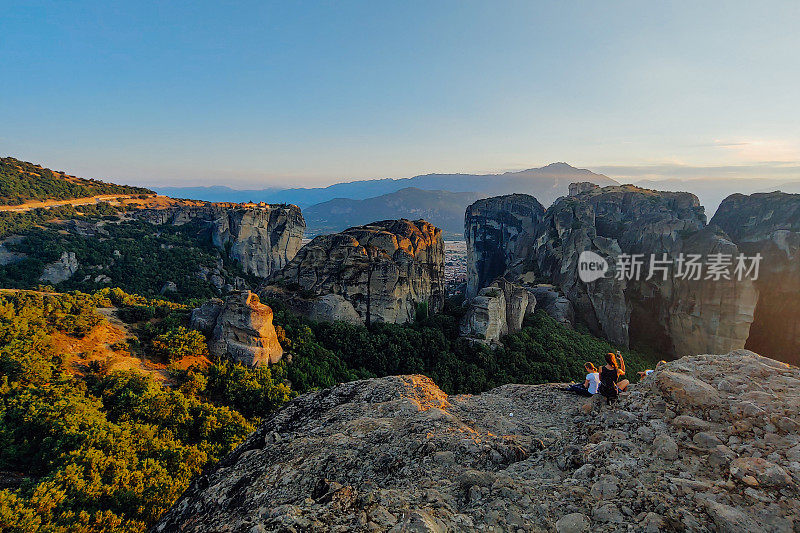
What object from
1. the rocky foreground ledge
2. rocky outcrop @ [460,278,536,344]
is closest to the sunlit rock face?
rocky outcrop @ [460,278,536,344]

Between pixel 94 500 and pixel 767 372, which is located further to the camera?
pixel 94 500

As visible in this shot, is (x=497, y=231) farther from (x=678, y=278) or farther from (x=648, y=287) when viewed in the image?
(x=678, y=278)

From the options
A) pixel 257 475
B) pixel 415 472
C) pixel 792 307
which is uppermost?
pixel 415 472

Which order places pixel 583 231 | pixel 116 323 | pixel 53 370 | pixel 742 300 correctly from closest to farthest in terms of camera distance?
pixel 53 370, pixel 116 323, pixel 742 300, pixel 583 231

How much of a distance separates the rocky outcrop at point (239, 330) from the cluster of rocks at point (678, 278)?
30697 mm

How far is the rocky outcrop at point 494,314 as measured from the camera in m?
27.8

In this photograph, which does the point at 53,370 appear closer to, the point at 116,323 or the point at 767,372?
the point at 116,323

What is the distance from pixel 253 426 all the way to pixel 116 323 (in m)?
11.4

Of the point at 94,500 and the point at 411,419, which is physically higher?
the point at 411,419

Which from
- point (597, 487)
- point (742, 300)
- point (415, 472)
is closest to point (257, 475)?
point (415, 472)

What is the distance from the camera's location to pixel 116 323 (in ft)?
63.6

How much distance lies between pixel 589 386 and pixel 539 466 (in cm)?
363

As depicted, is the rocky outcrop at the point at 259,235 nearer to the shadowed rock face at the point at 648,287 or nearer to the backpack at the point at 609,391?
the shadowed rock face at the point at 648,287

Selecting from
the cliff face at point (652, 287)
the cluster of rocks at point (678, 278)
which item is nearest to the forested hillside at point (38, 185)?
the cluster of rocks at point (678, 278)
